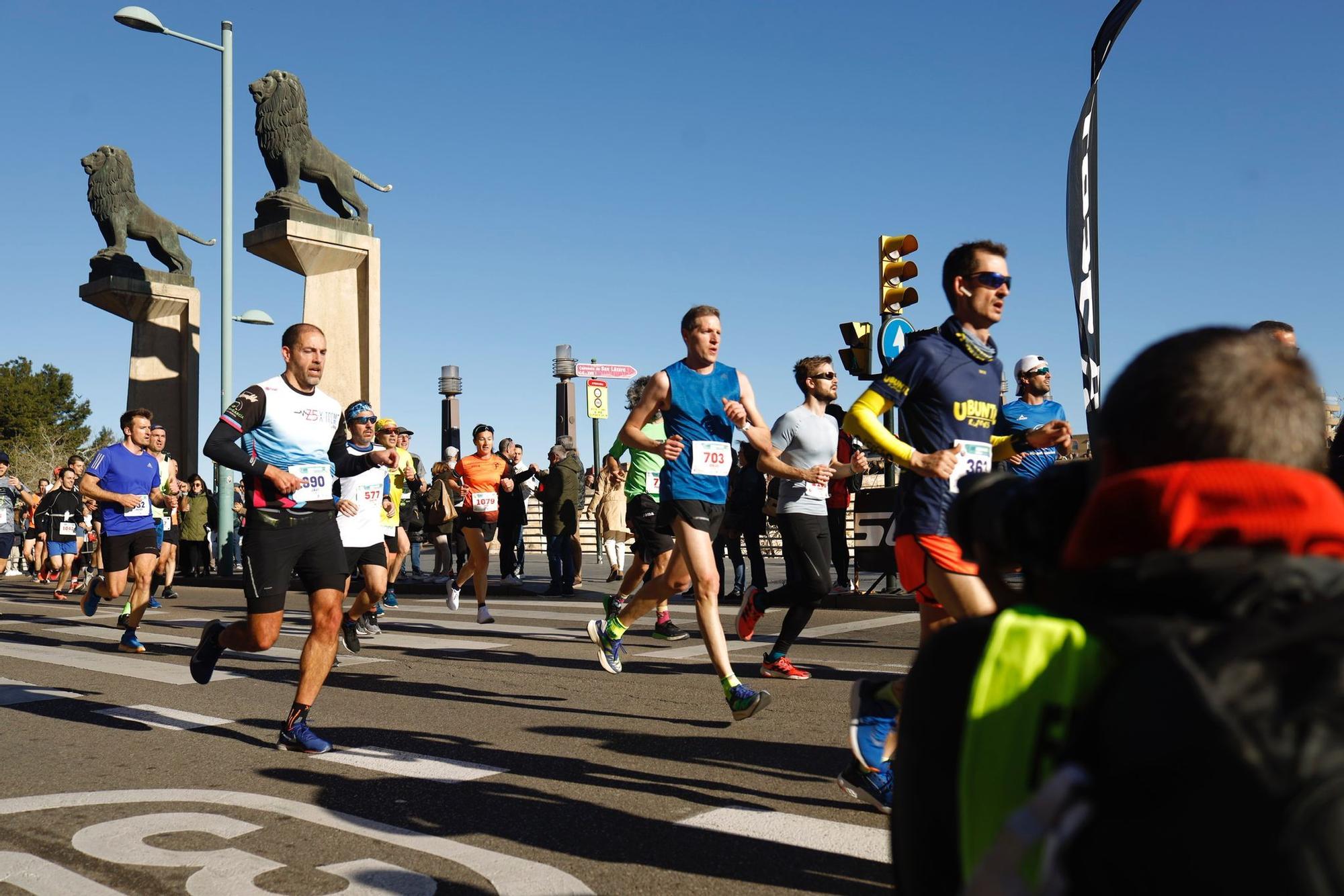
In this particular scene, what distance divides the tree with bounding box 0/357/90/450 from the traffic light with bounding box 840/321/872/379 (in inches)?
2492

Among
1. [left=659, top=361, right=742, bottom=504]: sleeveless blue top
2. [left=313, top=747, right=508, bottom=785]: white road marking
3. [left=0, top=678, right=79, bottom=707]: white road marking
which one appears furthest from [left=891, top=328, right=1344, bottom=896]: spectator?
[left=0, top=678, right=79, bottom=707]: white road marking

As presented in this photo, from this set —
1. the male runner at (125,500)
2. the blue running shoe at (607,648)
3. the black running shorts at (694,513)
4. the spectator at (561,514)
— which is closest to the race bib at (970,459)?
the black running shorts at (694,513)

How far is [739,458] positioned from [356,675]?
543 centimetres

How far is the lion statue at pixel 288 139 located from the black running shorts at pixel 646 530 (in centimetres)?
1489

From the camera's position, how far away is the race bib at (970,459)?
4230 millimetres

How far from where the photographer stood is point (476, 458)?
506 inches

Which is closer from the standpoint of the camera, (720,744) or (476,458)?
(720,744)

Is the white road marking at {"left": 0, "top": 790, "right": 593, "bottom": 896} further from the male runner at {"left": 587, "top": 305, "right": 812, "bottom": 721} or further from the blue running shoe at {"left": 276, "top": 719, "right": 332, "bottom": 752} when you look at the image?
the male runner at {"left": 587, "top": 305, "right": 812, "bottom": 721}

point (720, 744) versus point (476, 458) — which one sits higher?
point (476, 458)

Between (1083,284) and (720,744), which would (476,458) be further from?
(720,744)

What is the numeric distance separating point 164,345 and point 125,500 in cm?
1923

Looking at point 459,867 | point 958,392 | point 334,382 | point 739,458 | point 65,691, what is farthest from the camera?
point 334,382

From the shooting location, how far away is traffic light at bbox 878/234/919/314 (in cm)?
1139

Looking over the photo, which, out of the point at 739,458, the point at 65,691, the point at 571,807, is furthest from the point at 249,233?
the point at 571,807
